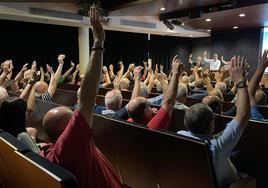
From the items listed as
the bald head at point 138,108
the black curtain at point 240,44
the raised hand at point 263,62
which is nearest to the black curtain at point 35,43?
the black curtain at point 240,44

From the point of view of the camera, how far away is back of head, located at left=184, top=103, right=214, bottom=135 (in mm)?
1804

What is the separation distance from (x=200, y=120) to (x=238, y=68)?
443 mm

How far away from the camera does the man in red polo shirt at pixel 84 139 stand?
116 centimetres

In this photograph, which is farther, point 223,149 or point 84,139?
point 223,149

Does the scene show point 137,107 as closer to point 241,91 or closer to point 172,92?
point 172,92

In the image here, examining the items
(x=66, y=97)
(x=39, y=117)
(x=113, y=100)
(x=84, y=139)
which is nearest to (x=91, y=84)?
(x=84, y=139)

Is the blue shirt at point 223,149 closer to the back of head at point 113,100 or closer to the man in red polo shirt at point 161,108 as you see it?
the man in red polo shirt at point 161,108

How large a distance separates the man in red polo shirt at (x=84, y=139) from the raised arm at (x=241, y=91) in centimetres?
87

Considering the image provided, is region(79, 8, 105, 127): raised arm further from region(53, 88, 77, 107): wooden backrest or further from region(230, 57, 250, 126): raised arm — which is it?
region(53, 88, 77, 107): wooden backrest

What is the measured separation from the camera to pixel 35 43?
33.8 ft

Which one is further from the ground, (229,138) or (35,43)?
(35,43)

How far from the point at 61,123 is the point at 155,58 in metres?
13.3

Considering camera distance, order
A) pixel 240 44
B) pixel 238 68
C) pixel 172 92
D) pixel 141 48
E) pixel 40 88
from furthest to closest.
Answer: pixel 141 48, pixel 240 44, pixel 40 88, pixel 172 92, pixel 238 68

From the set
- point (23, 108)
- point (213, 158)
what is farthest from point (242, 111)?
point (23, 108)
